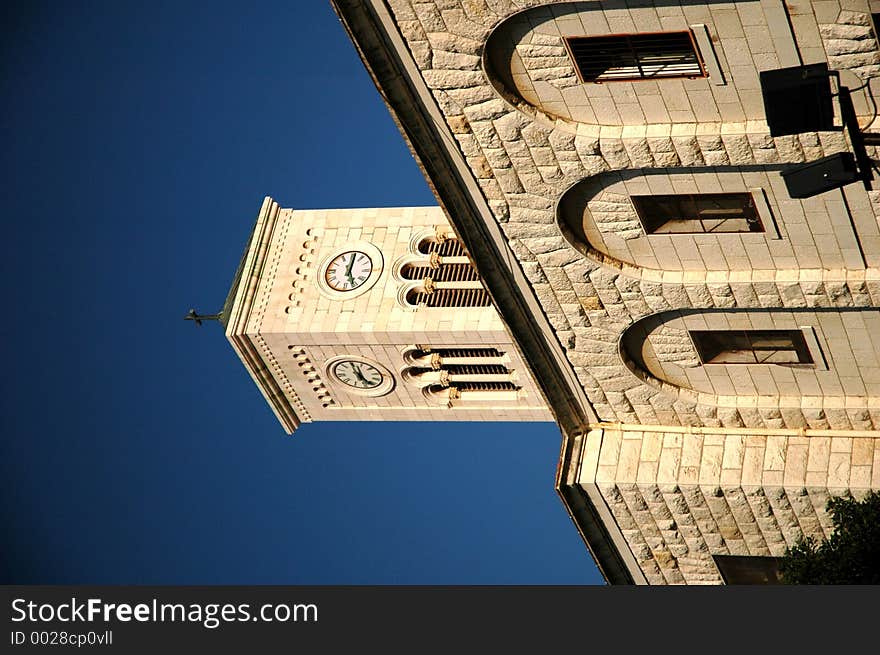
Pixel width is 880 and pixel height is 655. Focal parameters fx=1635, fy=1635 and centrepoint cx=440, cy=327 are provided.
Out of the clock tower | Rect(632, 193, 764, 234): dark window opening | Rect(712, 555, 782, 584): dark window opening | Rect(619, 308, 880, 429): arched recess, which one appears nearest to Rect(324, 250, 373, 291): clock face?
the clock tower

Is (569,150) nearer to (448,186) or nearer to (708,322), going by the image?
(448,186)

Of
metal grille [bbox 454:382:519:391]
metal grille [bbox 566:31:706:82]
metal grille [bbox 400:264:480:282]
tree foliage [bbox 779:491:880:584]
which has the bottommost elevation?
tree foliage [bbox 779:491:880:584]

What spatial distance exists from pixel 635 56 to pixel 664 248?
464cm

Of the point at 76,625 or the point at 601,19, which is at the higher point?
the point at 601,19

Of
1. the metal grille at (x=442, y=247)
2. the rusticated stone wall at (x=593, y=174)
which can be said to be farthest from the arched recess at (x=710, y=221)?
the metal grille at (x=442, y=247)

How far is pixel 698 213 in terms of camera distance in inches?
1172

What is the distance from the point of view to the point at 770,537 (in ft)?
108

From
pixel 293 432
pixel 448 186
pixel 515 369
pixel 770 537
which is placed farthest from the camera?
pixel 293 432

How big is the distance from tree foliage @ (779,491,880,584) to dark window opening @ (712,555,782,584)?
3.85 metres

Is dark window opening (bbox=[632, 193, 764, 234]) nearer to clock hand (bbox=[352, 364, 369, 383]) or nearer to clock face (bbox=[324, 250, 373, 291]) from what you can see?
clock face (bbox=[324, 250, 373, 291])

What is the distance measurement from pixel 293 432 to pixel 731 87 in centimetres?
2952

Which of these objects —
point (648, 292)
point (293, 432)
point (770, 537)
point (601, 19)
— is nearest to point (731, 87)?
point (601, 19)

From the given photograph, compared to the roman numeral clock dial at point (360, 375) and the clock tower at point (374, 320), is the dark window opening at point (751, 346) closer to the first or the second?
the clock tower at point (374, 320)

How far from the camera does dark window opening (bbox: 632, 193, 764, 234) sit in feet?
96.0
